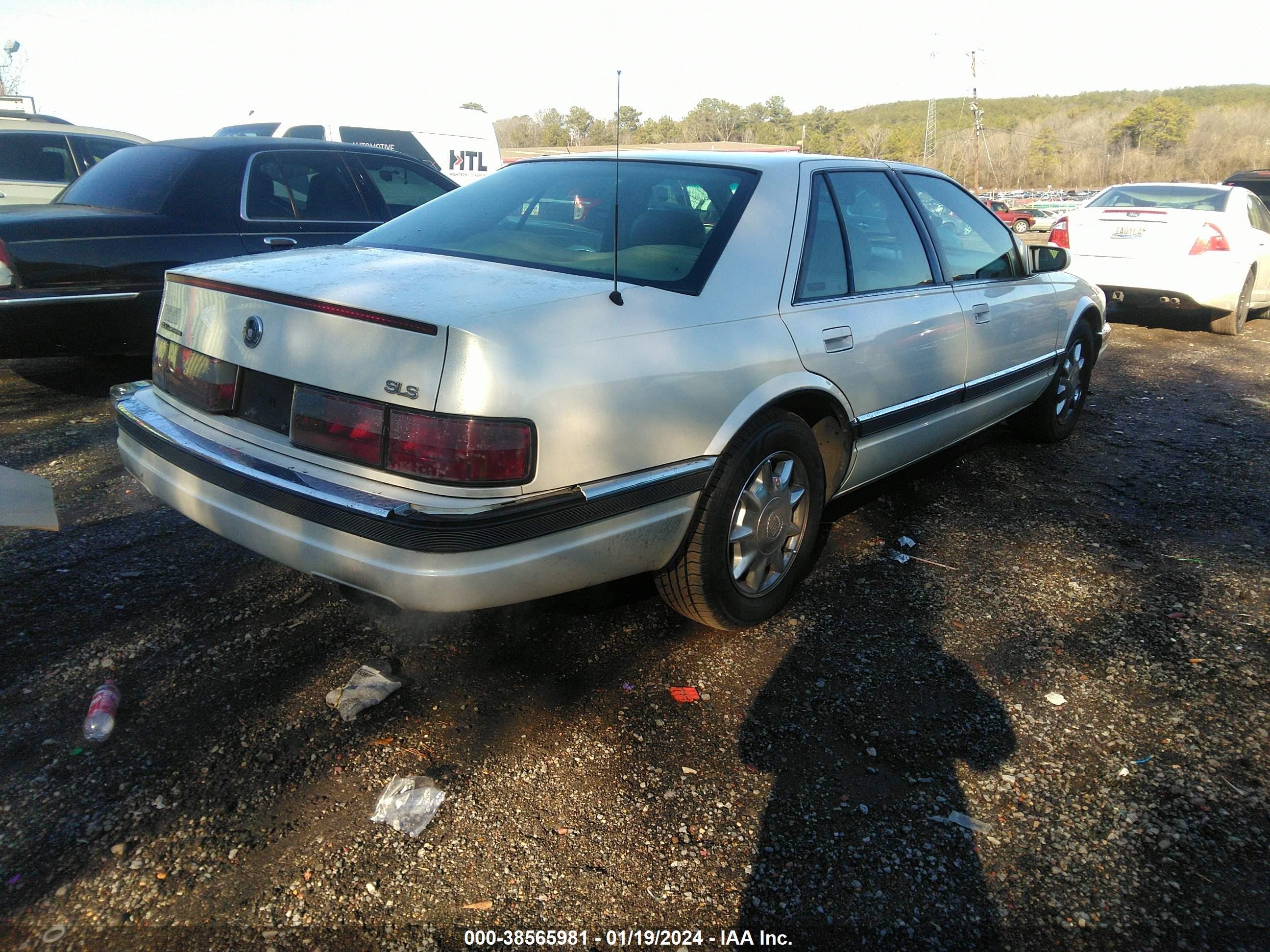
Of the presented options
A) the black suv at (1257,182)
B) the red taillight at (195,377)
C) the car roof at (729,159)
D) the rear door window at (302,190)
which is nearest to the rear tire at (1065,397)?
the car roof at (729,159)

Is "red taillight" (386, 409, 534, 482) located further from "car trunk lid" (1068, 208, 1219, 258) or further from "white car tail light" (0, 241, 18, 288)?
"car trunk lid" (1068, 208, 1219, 258)

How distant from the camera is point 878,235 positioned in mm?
3348

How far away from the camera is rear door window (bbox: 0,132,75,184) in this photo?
333 inches

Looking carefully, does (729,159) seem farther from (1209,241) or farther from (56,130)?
(56,130)

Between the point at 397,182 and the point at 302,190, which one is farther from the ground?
Result: the point at 397,182

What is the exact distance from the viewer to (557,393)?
2055 mm

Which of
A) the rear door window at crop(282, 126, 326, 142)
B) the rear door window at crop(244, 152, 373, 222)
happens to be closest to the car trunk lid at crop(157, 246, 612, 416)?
the rear door window at crop(244, 152, 373, 222)

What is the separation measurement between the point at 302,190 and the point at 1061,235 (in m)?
7.90

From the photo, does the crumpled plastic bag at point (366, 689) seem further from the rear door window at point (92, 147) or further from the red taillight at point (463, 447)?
the rear door window at point (92, 147)

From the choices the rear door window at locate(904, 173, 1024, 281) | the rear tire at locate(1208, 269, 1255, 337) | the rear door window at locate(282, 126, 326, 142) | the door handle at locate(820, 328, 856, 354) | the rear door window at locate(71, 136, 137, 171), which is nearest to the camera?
the door handle at locate(820, 328, 856, 354)

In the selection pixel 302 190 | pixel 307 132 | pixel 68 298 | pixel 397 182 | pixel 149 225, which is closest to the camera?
pixel 68 298

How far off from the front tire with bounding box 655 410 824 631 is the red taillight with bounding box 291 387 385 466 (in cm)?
95

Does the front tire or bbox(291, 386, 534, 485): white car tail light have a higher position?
bbox(291, 386, 534, 485): white car tail light

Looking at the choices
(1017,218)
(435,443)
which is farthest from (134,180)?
(1017,218)
